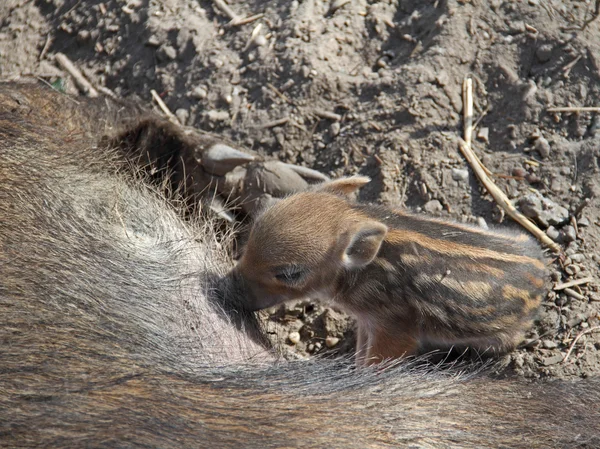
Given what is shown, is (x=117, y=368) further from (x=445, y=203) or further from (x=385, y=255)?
(x=445, y=203)

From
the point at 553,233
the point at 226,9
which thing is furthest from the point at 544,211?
the point at 226,9

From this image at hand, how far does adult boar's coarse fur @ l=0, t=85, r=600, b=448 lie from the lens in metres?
2.29

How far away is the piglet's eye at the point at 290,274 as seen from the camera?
3.29 m

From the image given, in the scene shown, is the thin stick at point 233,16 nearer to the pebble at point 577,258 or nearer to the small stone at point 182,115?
the small stone at point 182,115

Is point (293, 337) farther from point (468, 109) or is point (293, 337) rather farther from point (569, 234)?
point (468, 109)

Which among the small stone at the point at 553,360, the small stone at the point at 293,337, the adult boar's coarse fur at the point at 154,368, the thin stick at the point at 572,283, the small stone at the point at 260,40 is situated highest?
the small stone at the point at 260,40

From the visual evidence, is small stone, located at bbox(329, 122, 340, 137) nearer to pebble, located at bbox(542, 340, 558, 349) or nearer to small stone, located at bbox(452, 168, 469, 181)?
small stone, located at bbox(452, 168, 469, 181)

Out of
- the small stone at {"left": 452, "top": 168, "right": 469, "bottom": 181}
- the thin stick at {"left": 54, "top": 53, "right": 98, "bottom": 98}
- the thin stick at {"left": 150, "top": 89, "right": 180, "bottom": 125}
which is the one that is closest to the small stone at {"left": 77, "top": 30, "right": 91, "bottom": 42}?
the thin stick at {"left": 54, "top": 53, "right": 98, "bottom": 98}

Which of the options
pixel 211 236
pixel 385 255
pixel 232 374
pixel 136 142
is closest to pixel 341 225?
pixel 385 255

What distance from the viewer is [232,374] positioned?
263 cm

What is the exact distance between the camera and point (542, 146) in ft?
13.8

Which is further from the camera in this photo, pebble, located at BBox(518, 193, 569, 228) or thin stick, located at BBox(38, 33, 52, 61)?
thin stick, located at BBox(38, 33, 52, 61)

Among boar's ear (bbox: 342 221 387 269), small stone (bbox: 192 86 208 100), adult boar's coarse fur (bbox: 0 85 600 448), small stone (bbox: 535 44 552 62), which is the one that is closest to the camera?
adult boar's coarse fur (bbox: 0 85 600 448)

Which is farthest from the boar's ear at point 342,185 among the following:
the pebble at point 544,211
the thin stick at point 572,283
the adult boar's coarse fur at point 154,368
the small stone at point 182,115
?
the small stone at point 182,115
